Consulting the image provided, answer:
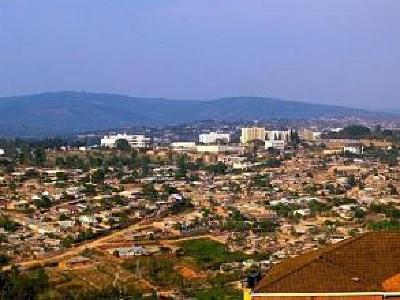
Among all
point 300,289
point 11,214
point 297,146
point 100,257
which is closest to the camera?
point 300,289

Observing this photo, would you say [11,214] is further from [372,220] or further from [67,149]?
[67,149]

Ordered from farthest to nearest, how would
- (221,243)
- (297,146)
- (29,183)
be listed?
(297,146) → (29,183) → (221,243)

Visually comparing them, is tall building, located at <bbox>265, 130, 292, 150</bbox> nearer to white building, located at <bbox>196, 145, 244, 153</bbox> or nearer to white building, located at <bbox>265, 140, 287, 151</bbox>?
white building, located at <bbox>265, 140, 287, 151</bbox>

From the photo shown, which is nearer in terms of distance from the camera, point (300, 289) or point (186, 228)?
point (300, 289)

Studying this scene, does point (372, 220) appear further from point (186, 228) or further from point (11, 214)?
point (11, 214)

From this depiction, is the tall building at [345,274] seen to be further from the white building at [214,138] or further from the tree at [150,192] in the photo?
the white building at [214,138]

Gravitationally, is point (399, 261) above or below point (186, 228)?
above

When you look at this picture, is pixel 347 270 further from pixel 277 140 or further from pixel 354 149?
pixel 277 140

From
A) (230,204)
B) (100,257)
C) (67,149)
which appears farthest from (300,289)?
(67,149)

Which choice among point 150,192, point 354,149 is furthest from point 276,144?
point 150,192
